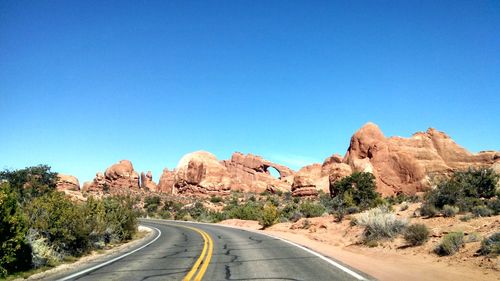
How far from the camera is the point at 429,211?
68.1ft

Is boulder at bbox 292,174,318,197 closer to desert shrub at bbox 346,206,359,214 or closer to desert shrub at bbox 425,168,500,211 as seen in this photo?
desert shrub at bbox 346,206,359,214

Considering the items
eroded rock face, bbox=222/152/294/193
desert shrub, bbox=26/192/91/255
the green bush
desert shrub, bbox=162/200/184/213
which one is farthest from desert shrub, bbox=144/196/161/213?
desert shrub, bbox=26/192/91/255

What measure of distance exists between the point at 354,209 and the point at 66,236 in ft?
66.8

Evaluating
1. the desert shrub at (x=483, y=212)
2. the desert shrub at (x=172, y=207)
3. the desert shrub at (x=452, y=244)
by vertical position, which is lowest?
the desert shrub at (x=452, y=244)

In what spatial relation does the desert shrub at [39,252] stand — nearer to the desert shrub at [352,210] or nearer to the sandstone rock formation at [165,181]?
the desert shrub at [352,210]

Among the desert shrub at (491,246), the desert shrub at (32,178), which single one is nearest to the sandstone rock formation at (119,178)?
the desert shrub at (32,178)

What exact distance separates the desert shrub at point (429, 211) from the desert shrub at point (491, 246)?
970cm

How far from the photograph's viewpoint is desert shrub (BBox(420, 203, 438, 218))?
805 inches

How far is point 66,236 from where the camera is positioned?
50.6ft

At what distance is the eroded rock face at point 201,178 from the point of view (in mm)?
100250

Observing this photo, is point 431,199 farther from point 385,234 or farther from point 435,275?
point 435,275

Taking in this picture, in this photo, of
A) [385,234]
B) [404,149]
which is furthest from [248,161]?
[385,234]

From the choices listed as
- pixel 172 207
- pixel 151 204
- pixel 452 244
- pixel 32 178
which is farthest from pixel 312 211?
pixel 151 204

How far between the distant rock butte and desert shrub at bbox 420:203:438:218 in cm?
3729
